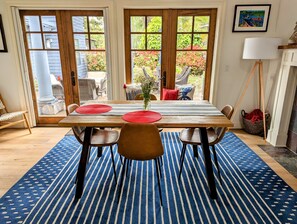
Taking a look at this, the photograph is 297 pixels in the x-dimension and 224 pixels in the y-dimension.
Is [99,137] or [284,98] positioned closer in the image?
[99,137]

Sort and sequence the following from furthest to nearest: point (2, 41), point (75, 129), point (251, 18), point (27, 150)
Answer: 1. point (2, 41)
2. point (251, 18)
3. point (27, 150)
4. point (75, 129)

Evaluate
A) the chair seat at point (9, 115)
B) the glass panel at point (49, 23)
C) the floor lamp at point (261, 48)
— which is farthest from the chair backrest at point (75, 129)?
the floor lamp at point (261, 48)

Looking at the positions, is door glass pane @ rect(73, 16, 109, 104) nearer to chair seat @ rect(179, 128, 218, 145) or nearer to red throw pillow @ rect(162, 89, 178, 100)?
red throw pillow @ rect(162, 89, 178, 100)

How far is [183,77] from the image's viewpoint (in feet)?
12.3

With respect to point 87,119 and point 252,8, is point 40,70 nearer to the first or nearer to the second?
point 87,119

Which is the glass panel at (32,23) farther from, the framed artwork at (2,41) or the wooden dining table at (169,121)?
the wooden dining table at (169,121)

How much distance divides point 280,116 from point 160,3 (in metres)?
2.62

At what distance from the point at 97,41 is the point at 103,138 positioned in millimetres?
2098

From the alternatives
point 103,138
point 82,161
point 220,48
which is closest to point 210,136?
point 103,138

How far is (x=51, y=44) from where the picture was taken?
11.7 feet

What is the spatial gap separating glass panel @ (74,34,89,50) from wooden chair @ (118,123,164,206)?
2502mm

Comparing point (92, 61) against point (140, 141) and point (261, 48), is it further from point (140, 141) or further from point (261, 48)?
point (261, 48)

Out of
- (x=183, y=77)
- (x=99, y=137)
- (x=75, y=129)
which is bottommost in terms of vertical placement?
(x=99, y=137)

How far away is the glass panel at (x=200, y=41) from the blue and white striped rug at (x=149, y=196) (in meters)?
2.03
